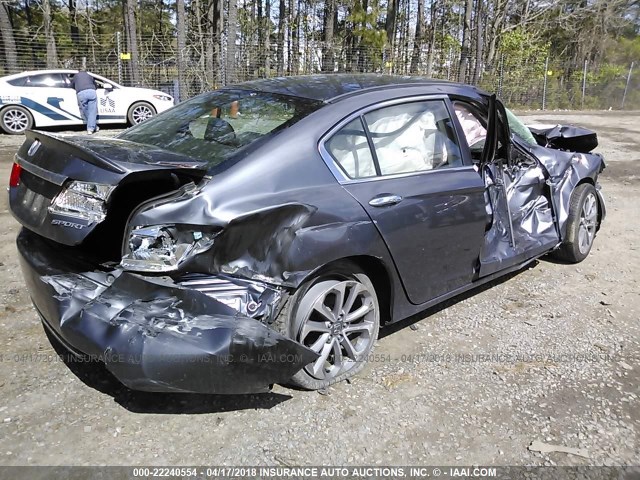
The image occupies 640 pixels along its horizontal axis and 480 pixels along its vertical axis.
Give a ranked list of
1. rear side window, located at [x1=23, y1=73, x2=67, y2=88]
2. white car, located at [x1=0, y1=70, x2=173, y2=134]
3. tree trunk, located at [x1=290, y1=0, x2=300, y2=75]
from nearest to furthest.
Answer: white car, located at [x1=0, y1=70, x2=173, y2=134]
rear side window, located at [x1=23, y1=73, x2=67, y2=88]
tree trunk, located at [x1=290, y1=0, x2=300, y2=75]

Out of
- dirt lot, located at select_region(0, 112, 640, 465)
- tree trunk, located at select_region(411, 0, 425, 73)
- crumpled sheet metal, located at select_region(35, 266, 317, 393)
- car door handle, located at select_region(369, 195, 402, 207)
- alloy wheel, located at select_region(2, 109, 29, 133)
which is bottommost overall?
dirt lot, located at select_region(0, 112, 640, 465)

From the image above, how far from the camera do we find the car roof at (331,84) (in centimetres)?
328

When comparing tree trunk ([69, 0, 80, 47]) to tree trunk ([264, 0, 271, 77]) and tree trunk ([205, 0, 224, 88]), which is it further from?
tree trunk ([205, 0, 224, 88])

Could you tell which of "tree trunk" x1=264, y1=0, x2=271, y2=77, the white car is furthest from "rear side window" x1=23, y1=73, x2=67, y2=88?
"tree trunk" x1=264, y1=0, x2=271, y2=77

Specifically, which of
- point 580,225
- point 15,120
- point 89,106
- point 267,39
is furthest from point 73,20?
point 580,225

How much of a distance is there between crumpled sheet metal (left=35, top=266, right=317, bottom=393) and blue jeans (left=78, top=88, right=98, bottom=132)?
38.4ft

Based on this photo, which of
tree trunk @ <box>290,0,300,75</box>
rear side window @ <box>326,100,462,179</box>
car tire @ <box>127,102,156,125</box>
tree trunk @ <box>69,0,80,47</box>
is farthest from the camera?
tree trunk @ <box>69,0,80,47</box>

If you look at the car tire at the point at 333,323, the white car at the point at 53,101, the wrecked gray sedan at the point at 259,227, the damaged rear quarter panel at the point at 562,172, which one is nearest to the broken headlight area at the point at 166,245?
the wrecked gray sedan at the point at 259,227

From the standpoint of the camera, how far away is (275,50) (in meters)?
20.1

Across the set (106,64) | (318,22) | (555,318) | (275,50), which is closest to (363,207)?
(555,318)

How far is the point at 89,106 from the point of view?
13000mm

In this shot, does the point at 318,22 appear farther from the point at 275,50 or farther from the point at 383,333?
the point at 383,333

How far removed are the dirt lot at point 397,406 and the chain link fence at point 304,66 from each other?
1496 cm

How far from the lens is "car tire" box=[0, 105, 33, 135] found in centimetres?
1291
